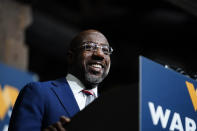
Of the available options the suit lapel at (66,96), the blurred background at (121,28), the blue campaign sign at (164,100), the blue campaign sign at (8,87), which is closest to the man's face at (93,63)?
the suit lapel at (66,96)

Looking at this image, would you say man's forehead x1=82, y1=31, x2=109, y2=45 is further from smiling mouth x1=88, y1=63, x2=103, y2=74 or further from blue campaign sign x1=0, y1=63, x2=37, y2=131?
blue campaign sign x1=0, y1=63, x2=37, y2=131

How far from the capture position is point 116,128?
3.53ft

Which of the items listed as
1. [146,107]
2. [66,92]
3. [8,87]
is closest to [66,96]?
[66,92]

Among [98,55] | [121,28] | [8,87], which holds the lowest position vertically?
[8,87]

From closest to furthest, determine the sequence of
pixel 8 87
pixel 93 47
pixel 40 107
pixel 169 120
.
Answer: pixel 169 120 → pixel 40 107 → pixel 93 47 → pixel 8 87

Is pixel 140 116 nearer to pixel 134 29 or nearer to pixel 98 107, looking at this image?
pixel 98 107

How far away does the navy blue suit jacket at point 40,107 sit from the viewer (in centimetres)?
139

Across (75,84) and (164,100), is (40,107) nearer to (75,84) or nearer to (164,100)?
(75,84)

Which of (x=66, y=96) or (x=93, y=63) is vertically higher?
(x=93, y=63)

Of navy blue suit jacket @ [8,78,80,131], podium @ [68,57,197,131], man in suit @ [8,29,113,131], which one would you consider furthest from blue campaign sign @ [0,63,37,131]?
podium @ [68,57,197,131]

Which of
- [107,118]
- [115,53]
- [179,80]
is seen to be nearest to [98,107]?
[107,118]

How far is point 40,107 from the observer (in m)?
1.44

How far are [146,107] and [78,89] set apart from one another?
23.0 inches

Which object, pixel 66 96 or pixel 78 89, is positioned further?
pixel 78 89
